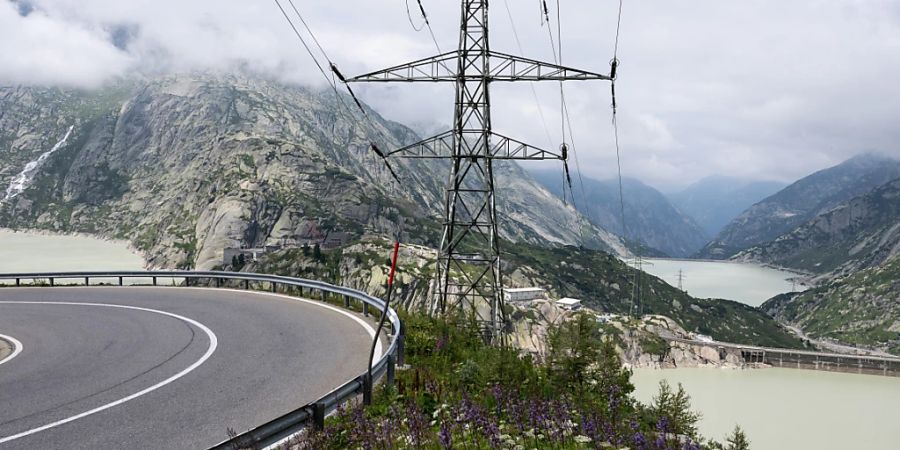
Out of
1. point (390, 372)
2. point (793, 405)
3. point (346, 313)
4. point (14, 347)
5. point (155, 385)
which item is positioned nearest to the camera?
point (390, 372)

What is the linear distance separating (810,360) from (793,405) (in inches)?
2592

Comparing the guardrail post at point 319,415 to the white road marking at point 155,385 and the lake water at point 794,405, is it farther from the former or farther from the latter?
the lake water at point 794,405

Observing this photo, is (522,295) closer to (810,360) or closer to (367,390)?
(810,360)

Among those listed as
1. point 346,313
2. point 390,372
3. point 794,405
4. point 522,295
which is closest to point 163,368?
point 390,372

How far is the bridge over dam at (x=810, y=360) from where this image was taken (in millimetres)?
157500

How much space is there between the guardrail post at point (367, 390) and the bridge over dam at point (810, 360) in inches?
6971

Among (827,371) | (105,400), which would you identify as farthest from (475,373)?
(827,371)

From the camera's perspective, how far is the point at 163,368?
39.9ft

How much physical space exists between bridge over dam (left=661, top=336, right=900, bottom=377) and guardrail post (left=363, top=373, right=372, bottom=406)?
17706 cm

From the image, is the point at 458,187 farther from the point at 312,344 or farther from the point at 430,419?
the point at 430,419

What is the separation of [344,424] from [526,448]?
2746mm

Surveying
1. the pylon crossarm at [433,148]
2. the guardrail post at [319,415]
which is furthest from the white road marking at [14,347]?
the pylon crossarm at [433,148]

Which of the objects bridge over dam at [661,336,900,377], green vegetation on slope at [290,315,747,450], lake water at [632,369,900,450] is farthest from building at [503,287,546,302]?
green vegetation on slope at [290,315,747,450]

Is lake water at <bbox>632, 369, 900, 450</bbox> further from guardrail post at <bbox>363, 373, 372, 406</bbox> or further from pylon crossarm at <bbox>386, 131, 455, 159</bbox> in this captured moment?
guardrail post at <bbox>363, 373, 372, 406</bbox>
